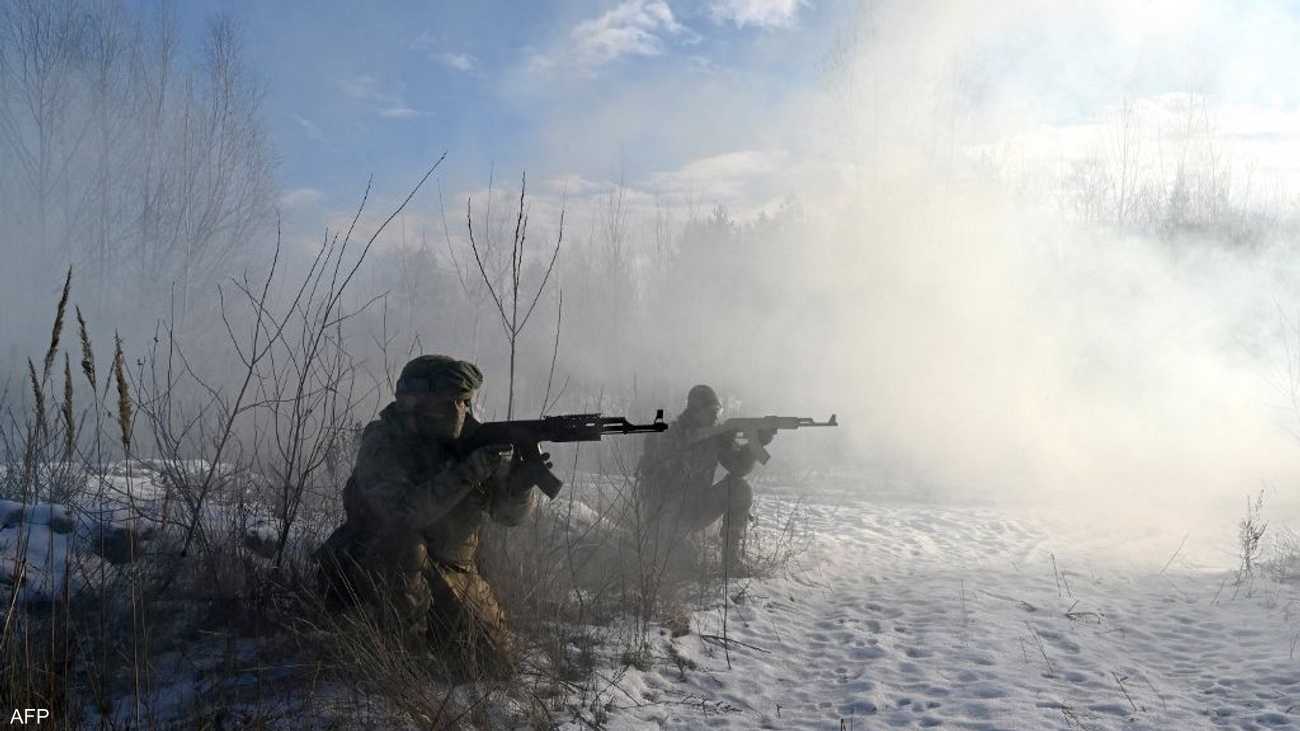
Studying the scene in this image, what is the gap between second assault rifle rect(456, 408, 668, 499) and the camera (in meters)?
3.12

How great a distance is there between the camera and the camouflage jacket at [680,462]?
5.81m

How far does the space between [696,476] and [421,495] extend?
3.26 metres

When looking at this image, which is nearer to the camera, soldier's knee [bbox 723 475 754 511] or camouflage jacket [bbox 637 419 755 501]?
camouflage jacket [bbox 637 419 755 501]

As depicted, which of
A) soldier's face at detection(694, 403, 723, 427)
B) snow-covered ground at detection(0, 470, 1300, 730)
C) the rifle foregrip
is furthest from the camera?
soldier's face at detection(694, 403, 723, 427)

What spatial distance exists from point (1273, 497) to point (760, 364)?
38.8 ft

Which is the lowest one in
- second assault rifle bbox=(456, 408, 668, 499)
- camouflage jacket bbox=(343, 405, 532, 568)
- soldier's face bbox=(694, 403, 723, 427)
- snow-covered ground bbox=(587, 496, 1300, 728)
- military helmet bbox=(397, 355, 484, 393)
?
snow-covered ground bbox=(587, 496, 1300, 728)

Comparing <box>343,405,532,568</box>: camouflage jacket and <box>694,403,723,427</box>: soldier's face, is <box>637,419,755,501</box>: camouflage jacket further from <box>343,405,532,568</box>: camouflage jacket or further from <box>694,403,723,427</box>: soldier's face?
<box>343,405,532,568</box>: camouflage jacket

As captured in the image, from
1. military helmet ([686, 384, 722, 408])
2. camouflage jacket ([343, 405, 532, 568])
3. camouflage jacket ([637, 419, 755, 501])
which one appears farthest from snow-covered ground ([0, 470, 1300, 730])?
military helmet ([686, 384, 722, 408])

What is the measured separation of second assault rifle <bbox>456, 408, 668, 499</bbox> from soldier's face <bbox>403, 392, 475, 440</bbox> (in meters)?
0.07

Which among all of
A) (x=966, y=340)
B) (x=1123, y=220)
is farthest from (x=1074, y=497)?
(x=1123, y=220)

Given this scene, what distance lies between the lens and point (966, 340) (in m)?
17.9

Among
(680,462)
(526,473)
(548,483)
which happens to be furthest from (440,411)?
(680,462)

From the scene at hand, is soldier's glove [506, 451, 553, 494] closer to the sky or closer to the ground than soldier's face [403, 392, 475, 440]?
closer to the ground

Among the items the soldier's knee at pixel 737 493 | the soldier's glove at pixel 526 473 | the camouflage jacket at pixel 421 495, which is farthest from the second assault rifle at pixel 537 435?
the soldier's knee at pixel 737 493
